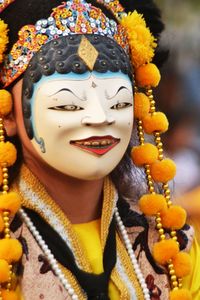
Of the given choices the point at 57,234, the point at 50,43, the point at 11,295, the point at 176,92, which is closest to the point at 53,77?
the point at 50,43

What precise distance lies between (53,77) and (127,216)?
44 centimetres

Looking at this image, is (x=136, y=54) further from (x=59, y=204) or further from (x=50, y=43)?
(x=59, y=204)

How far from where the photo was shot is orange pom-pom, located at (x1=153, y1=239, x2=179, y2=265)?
216cm

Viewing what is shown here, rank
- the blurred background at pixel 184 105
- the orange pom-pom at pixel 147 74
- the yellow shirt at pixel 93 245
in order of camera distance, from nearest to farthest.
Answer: the yellow shirt at pixel 93 245 < the orange pom-pom at pixel 147 74 < the blurred background at pixel 184 105

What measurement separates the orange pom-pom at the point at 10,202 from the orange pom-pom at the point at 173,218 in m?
0.40

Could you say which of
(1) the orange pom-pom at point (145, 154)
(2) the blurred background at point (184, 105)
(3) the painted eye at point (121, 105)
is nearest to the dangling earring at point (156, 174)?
(1) the orange pom-pom at point (145, 154)

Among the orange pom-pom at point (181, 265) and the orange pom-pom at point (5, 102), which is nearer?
the orange pom-pom at point (5, 102)

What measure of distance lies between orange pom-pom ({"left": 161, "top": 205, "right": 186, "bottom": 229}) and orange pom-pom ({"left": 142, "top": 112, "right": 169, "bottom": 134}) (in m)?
0.20

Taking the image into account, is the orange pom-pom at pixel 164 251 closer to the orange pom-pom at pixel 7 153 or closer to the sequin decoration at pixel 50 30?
the orange pom-pom at pixel 7 153

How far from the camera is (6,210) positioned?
201 cm

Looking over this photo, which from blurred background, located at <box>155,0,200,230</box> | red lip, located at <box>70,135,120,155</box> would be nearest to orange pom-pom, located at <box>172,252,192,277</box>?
red lip, located at <box>70,135,120,155</box>

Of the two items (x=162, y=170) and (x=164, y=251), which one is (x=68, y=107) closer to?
(x=162, y=170)

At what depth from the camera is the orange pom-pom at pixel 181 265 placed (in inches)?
85.4

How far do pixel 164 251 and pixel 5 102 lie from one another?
534 millimetres
